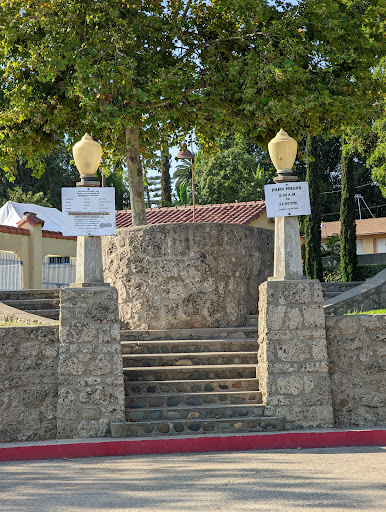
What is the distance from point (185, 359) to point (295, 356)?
1.54m

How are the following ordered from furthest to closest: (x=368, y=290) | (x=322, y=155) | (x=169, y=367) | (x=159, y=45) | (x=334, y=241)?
(x=322, y=155) < (x=334, y=241) < (x=159, y=45) < (x=368, y=290) < (x=169, y=367)

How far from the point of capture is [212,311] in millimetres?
9680

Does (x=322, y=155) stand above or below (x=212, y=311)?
above

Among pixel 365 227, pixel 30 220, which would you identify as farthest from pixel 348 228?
pixel 30 220

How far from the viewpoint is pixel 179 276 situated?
9.61m

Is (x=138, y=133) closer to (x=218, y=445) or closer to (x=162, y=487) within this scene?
(x=218, y=445)

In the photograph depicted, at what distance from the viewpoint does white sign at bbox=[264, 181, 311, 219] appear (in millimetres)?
7930

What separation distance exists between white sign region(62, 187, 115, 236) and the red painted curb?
235 cm

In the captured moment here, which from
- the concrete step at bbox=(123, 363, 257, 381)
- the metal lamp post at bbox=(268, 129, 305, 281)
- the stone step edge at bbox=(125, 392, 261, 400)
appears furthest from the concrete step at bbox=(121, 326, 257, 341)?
the metal lamp post at bbox=(268, 129, 305, 281)

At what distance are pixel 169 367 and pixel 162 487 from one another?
9.88 ft

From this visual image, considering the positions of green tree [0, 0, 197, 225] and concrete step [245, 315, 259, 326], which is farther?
green tree [0, 0, 197, 225]

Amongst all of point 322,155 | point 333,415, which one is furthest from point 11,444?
point 322,155

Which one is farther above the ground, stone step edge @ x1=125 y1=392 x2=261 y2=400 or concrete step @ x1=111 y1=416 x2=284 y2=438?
stone step edge @ x1=125 y1=392 x2=261 y2=400

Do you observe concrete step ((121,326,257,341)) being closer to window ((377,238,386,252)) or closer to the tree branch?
the tree branch
